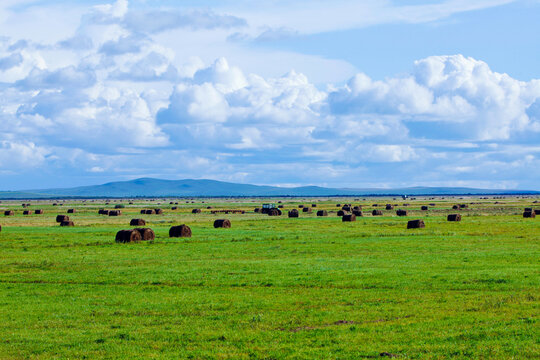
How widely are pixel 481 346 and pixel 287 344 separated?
4.99m

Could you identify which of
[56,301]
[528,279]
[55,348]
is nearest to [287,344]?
[55,348]

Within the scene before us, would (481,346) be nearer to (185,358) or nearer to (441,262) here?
(185,358)

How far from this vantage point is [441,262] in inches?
1347

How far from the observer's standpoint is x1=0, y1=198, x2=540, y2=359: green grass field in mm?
16719

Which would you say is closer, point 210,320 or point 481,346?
point 481,346

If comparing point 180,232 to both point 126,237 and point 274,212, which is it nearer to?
point 126,237

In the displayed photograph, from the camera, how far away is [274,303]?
23.1 metres

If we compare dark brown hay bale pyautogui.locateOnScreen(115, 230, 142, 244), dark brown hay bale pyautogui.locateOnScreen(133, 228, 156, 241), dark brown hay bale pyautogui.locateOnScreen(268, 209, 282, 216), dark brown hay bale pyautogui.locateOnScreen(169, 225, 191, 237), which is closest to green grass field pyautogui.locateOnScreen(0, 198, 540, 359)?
dark brown hay bale pyautogui.locateOnScreen(115, 230, 142, 244)

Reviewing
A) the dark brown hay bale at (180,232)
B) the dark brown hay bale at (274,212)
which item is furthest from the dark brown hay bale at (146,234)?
the dark brown hay bale at (274,212)

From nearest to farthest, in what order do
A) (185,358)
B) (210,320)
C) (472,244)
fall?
(185,358)
(210,320)
(472,244)

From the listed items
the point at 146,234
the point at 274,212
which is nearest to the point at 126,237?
the point at 146,234

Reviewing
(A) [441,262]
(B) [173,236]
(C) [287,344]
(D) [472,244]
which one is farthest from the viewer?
(B) [173,236]

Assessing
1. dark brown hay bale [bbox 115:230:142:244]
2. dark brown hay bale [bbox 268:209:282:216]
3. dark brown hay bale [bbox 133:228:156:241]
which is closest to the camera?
dark brown hay bale [bbox 115:230:142:244]

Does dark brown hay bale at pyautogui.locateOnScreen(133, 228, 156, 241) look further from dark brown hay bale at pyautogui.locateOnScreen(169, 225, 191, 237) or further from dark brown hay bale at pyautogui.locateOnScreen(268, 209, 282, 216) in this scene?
dark brown hay bale at pyautogui.locateOnScreen(268, 209, 282, 216)
